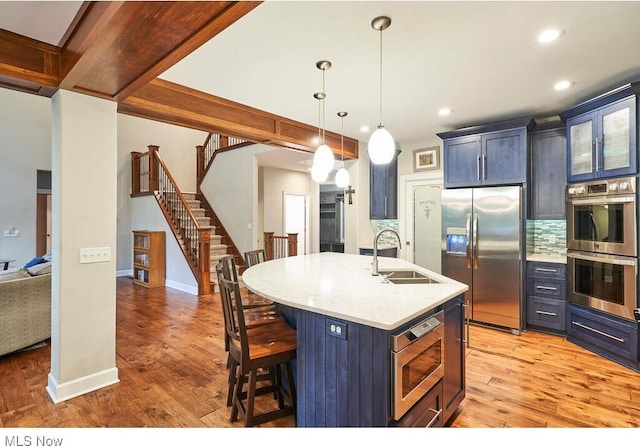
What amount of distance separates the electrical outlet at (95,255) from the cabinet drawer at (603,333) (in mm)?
4471

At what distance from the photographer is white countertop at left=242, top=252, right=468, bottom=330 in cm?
160

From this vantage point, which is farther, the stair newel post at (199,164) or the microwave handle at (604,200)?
the stair newel post at (199,164)

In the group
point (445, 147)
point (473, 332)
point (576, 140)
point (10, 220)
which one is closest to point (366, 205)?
point (445, 147)

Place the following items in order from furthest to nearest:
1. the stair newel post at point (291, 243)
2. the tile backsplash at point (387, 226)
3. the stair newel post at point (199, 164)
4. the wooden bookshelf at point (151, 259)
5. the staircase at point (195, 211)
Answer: the stair newel post at point (199, 164) < the stair newel post at point (291, 243) < the wooden bookshelf at point (151, 259) < the staircase at point (195, 211) < the tile backsplash at point (387, 226)

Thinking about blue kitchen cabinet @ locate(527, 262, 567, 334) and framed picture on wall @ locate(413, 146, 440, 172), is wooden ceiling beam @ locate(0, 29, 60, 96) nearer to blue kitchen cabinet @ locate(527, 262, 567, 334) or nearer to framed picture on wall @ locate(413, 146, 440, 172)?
framed picture on wall @ locate(413, 146, 440, 172)

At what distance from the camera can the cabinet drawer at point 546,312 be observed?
12.1ft

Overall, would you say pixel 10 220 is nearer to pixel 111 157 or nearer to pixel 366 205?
pixel 111 157

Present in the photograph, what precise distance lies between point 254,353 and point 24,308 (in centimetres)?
Answer: 284

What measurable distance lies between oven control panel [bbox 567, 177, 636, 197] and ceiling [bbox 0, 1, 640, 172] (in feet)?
3.01

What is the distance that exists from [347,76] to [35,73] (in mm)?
2300

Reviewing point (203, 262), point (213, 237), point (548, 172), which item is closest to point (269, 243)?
point (213, 237)

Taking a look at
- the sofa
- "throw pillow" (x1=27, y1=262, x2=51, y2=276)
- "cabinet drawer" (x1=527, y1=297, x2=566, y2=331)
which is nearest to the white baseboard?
the sofa

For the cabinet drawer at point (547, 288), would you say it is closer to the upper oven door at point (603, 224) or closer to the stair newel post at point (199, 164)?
the upper oven door at point (603, 224)

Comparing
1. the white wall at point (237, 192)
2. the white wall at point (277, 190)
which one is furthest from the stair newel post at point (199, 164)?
the white wall at point (277, 190)
